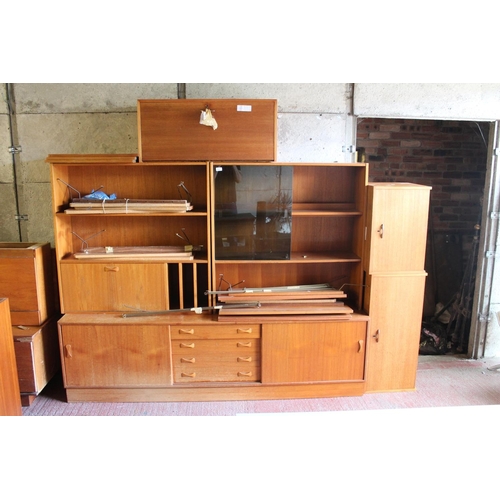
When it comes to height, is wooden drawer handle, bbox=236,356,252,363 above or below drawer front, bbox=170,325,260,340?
below

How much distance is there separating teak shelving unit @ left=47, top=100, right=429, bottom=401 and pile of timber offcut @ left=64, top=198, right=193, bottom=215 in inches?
2.1

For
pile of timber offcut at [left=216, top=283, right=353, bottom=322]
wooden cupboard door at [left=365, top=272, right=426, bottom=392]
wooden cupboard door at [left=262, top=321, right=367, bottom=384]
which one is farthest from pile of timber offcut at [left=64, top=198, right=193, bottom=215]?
wooden cupboard door at [left=365, top=272, right=426, bottom=392]

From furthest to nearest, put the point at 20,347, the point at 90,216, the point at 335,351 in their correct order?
1. the point at 90,216
2. the point at 335,351
3. the point at 20,347

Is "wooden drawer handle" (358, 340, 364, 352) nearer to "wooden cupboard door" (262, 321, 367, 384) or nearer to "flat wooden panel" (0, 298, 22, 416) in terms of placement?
"wooden cupboard door" (262, 321, 367, 384)

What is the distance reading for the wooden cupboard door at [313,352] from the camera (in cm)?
288

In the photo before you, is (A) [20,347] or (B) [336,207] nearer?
(A) [20,347]

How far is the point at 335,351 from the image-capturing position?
2916 millimetres

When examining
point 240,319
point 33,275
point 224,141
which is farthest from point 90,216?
point 240,319

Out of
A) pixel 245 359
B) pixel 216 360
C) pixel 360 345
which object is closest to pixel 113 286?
pixel 216 360

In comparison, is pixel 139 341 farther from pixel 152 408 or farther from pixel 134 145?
pixel 134 145

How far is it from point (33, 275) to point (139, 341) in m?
0.93

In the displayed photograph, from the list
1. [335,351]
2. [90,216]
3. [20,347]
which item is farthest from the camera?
[90,216]

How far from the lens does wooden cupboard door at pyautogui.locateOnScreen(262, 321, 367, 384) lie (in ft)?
9.46

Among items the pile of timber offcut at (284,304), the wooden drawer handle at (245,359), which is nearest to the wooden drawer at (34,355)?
the pile of timber offcut at (284,304)
